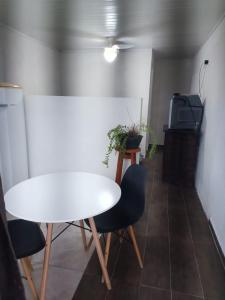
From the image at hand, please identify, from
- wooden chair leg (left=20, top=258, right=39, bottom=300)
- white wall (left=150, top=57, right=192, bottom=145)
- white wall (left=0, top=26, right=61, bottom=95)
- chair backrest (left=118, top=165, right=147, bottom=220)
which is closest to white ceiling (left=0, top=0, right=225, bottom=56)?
white wall (left=0, top=26, right=61, bottom=95)

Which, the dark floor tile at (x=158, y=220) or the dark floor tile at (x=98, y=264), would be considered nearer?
the dark floor tile at (x=98, y=264)

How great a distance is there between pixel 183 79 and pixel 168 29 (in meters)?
2.28

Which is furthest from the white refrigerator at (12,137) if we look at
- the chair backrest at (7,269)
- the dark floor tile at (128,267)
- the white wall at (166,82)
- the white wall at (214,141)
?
the white wall at (166,82)

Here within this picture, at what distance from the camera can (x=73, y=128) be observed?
2342 mm

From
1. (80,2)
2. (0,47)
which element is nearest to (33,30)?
(0,47)

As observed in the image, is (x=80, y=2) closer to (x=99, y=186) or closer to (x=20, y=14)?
(x=20, y=14)

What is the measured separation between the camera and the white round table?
118 centimetres

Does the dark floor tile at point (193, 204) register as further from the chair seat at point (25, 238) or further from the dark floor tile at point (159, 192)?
the chair seat at point (25, 238)

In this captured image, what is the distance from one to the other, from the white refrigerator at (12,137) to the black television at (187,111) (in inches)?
80.4

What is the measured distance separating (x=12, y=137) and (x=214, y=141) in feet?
7.36

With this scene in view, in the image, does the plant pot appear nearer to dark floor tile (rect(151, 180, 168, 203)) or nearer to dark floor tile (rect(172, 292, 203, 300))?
dark floor tile (rect(151, 180, 168, 203))

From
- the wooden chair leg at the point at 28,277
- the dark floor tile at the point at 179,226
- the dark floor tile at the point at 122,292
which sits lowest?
the dark floor tile at the point at 179,226

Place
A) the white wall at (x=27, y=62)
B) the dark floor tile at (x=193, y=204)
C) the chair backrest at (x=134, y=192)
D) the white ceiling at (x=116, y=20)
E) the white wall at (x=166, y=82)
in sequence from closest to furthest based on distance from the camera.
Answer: the chair backrest at (x=134, y=192) → the white ceiling at (x=116, y=20) → the dark floor tile at (x=193, y=204) → the white wall at (x=27, y=62) → the white wall at (x=166, y=82)

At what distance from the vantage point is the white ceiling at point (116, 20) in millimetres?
1926
